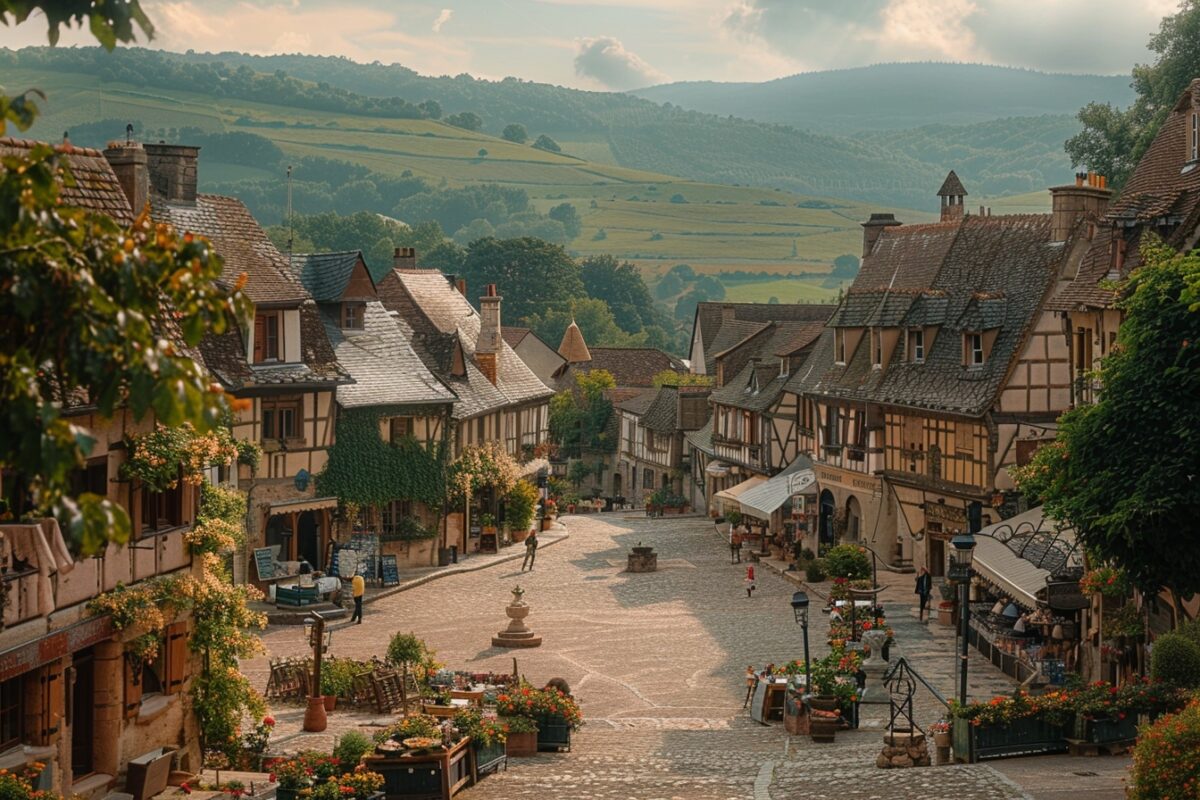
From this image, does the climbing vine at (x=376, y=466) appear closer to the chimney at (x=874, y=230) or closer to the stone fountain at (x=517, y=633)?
the stone fountain at (x=517, y=633)

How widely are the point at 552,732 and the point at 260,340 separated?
19503mm

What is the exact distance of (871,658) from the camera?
33.3m

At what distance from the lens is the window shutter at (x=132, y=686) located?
79.7 ft

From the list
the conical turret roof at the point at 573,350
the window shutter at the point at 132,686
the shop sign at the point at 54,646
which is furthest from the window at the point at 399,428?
the conical turret roof at the point at 573,350

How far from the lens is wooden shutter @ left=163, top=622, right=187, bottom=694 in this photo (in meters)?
25.8

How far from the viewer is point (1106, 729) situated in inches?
1006

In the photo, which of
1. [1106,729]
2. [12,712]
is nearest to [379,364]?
[1106,729]

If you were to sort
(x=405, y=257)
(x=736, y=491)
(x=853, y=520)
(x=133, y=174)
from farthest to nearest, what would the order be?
(x=405, y=257) → (x=736, y=491) → (x=853, y=520) → (x=133, y=174)

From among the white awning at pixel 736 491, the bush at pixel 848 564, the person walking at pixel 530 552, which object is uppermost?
the white awning at pixel 736 491

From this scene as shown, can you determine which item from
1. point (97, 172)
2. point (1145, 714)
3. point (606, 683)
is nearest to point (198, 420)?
point (97, 172)

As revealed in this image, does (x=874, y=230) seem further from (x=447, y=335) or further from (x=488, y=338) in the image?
(x=447, y=335)

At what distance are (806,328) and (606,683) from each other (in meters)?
31.4

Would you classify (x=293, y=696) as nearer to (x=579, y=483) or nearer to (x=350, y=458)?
(x=350, y=458)

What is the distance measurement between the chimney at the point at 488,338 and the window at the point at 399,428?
1113 cm
